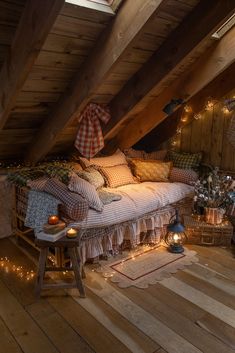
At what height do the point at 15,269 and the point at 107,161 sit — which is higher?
the point at 107,161

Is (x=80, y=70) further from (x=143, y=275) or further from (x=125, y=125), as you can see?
(x=143, y=275)

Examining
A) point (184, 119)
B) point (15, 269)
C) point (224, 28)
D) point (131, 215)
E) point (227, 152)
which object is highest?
point (224, 28)

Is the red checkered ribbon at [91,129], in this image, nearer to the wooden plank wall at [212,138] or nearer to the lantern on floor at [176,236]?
the lantern on floor at [176,236]

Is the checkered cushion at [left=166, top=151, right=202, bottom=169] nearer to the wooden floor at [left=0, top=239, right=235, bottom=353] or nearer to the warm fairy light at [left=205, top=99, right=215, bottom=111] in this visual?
the warm fairy light at [left=205, top=99, right=215, bottom=111]

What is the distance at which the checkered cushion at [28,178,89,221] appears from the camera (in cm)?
251

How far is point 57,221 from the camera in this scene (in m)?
2.41

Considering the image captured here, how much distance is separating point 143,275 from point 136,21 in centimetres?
193

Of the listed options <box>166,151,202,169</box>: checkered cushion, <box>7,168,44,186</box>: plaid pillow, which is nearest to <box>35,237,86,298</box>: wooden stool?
<box>7,168,44,186</box>: plaid pillow

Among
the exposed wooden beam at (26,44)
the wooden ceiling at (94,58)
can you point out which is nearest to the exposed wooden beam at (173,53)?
the wooden ceiling at (94,58)

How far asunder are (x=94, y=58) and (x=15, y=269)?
1835mm

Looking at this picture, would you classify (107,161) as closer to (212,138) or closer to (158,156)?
(158,156)

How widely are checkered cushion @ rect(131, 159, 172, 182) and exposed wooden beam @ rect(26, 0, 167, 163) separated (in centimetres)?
108

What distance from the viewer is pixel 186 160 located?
12.4ft

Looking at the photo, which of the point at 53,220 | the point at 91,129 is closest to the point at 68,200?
the point at 53,220
